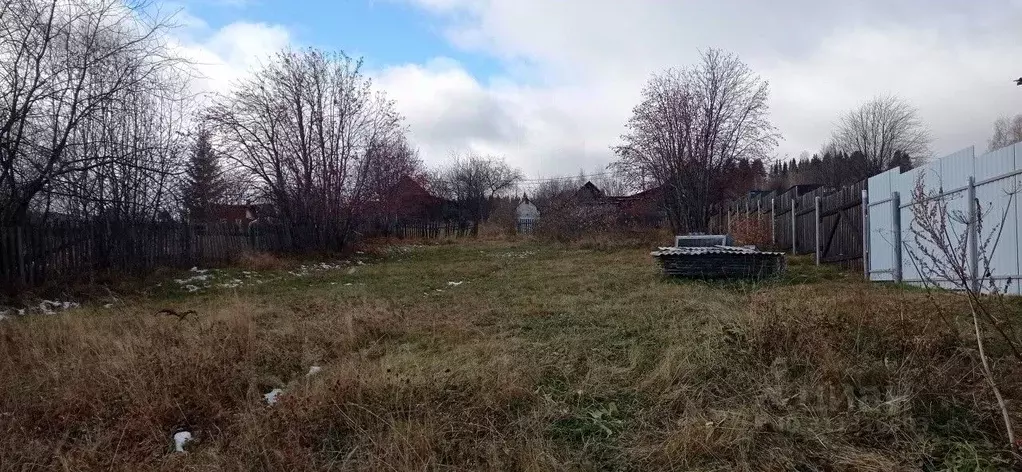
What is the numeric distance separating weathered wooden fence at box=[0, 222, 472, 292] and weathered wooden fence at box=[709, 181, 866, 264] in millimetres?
12655

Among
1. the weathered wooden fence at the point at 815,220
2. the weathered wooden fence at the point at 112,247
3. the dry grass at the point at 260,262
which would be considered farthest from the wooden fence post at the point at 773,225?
the weathered wooden fence at the point at 112,247

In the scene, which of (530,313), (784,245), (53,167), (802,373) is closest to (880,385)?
(802,373)

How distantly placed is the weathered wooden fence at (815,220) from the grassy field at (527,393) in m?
5.11

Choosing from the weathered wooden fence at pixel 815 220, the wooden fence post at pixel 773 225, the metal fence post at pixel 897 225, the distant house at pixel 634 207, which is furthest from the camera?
the distant house at pixel 634 207

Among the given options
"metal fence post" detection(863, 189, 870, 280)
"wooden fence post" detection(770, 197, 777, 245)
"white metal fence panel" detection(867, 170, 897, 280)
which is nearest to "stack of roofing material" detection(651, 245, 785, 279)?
"metal fence post" detection(863, 189, 870, 280)

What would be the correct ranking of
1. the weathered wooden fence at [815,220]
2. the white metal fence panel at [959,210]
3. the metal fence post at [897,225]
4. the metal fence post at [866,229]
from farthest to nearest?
1. the weathered wooden fence at [815,220]
2. the metal fence post at [866,229]
3. the metal fence post at [897,225]
4. the white metal fence panel at [959,210]

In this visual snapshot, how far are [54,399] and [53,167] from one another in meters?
7.15

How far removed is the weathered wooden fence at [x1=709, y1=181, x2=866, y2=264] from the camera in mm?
10242

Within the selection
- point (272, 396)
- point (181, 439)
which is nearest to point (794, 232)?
point (272, 396)

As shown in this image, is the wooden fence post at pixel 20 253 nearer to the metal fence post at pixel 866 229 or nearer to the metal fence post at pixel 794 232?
the metal fence post at pixel 866 229

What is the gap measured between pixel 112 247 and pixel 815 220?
1378 centimetres

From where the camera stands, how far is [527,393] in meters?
3.73

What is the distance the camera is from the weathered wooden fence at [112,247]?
9.06 meters

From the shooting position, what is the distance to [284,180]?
1942cm
